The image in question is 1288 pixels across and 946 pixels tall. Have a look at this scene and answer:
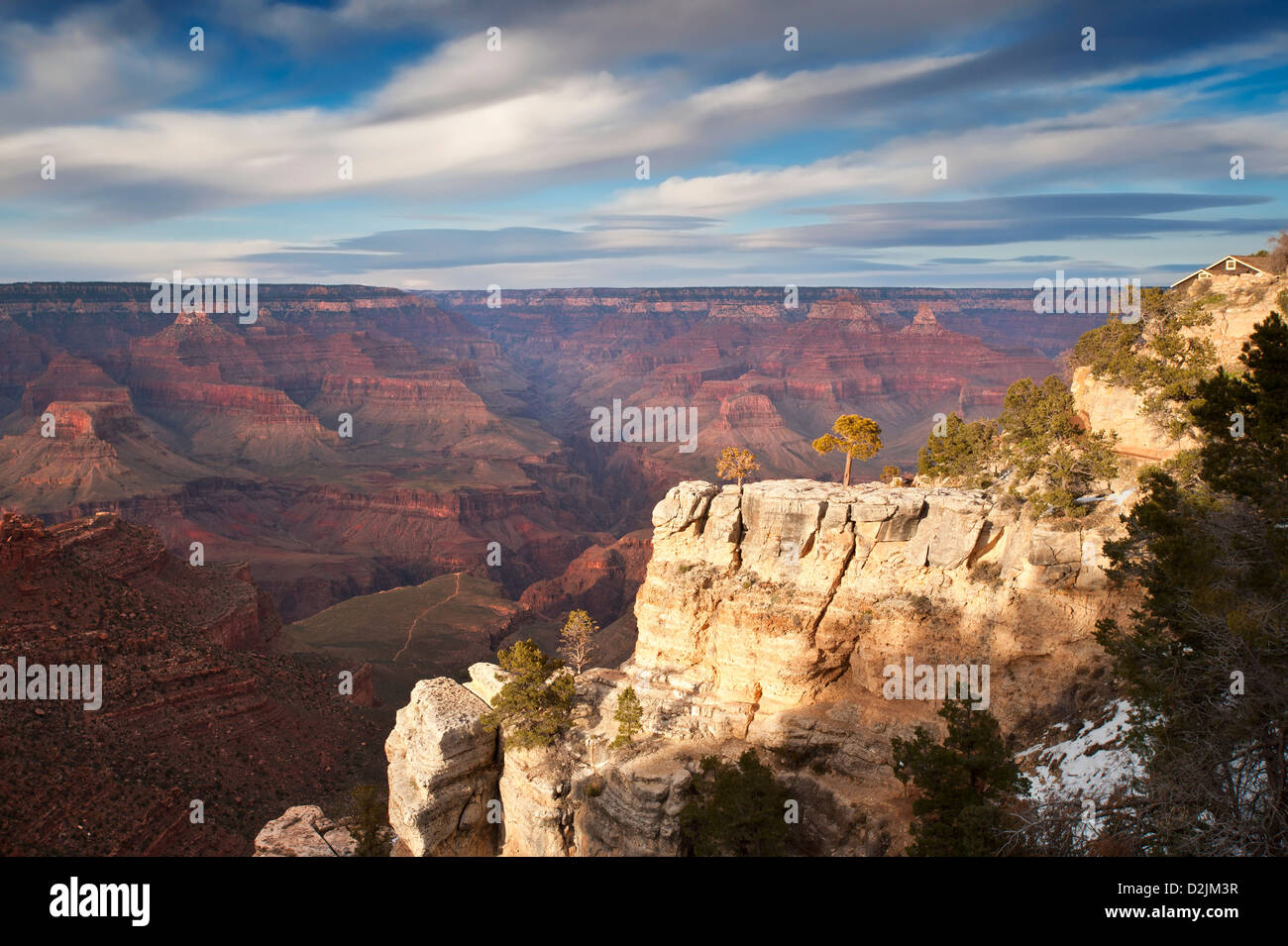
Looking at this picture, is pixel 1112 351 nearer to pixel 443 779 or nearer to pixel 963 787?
pixel 963 787

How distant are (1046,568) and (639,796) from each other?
1838 cm

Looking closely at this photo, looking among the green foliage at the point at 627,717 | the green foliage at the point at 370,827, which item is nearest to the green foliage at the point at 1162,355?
the green foliage at the point at 627,717

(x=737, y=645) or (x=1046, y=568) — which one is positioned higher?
(x=1046, y=568)

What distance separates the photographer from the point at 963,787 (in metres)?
23.2

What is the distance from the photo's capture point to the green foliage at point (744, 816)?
27.5 meters

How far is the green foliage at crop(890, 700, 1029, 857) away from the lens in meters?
21.2

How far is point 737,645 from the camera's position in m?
36.8

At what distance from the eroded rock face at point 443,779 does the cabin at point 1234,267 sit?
41045mm

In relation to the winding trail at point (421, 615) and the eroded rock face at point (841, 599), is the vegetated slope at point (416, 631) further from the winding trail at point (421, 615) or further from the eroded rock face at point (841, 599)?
the eroded rock face at point (841, 599)

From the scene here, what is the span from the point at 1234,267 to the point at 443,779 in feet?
147

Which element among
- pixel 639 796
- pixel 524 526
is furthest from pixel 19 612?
pixel 524 526

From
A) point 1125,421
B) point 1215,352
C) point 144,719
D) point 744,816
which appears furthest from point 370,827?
point 1215,352

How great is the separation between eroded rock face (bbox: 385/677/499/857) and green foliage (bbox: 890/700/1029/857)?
20947 millimetres
